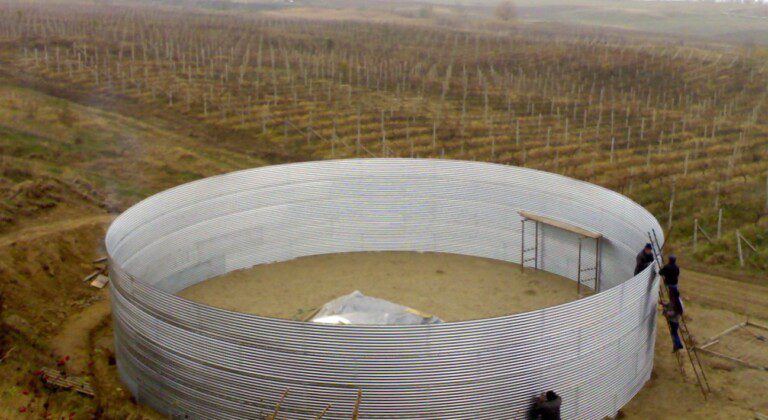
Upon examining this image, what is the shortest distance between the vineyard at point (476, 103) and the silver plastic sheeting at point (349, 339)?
4.90 meters

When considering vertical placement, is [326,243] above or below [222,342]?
below

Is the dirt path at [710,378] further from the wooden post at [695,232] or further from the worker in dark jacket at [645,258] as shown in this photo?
the wooden post at [695,232]

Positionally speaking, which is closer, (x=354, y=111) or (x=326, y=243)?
(x=326, y=243)

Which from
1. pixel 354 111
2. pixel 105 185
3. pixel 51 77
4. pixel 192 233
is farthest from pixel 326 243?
pixel 51 77

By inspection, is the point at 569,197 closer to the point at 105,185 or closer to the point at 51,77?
the point at 105,185

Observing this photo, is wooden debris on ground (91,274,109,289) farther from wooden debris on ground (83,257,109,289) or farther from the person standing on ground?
the person standing on ground

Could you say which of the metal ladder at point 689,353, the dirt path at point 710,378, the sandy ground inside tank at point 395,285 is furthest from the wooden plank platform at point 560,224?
the dirt path at point 710,378

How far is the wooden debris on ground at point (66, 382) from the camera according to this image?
514 inches

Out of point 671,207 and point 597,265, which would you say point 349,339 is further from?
point 671,207

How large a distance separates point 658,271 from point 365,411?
584 centimetres

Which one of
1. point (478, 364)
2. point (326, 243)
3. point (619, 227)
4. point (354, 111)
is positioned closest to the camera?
point (478, 364)

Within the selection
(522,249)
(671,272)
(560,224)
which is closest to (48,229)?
(522,249)

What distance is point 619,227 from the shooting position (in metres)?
16.8

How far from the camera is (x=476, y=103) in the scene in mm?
36219
